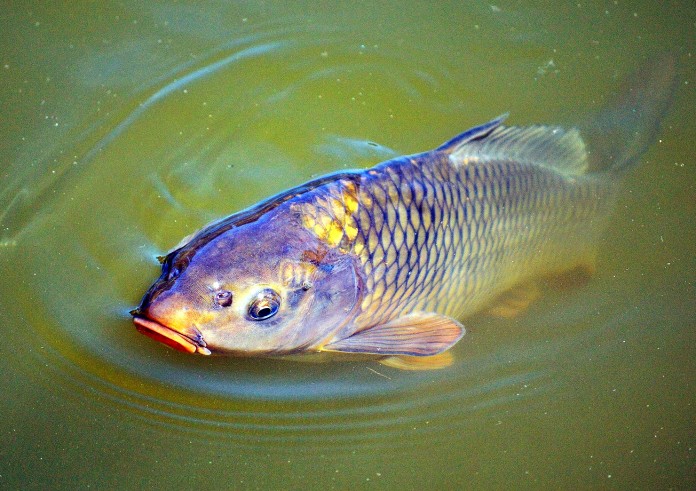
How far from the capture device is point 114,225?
2.73m

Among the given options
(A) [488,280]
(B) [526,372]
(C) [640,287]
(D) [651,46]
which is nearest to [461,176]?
(A) [488,280]

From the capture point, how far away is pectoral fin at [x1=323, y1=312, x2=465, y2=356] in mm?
2293

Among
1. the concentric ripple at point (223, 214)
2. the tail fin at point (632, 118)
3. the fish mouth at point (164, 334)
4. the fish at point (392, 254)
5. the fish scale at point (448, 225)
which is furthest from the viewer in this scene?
the tail fin at point (632, 118)

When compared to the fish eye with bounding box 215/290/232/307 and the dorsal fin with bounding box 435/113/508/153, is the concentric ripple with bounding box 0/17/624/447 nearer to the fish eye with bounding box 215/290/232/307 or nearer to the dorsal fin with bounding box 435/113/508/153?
the fish eye with bounding box 215/290/232/307

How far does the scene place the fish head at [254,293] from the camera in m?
1.93

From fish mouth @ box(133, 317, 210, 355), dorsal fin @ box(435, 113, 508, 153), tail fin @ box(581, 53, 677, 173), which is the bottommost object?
fish mouth @ box(133, 317, 210, 355)

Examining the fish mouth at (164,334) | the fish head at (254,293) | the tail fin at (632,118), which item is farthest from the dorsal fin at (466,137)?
the fish mouth at (164,334)

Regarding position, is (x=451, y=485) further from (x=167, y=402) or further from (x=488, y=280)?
(x=167, y=402)

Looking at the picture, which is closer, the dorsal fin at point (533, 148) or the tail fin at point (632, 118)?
the dorsal fin at point (533, 148)

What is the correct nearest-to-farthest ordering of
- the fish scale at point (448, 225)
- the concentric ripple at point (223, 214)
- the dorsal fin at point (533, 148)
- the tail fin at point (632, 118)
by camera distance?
the fish scale at point (448, 225), the concentric ripple at point (223, 214), the dorsal fin at point (533, 148), the tail fin at point (632, 118)

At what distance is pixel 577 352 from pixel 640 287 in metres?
0.52

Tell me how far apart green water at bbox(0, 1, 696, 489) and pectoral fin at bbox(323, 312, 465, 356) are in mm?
251

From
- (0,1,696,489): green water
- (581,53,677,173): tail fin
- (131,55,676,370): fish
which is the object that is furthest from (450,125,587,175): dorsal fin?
(0,1,696,489): green water

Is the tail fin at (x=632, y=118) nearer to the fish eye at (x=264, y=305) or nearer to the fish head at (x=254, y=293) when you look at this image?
the fish head at (x=254, y=293)
